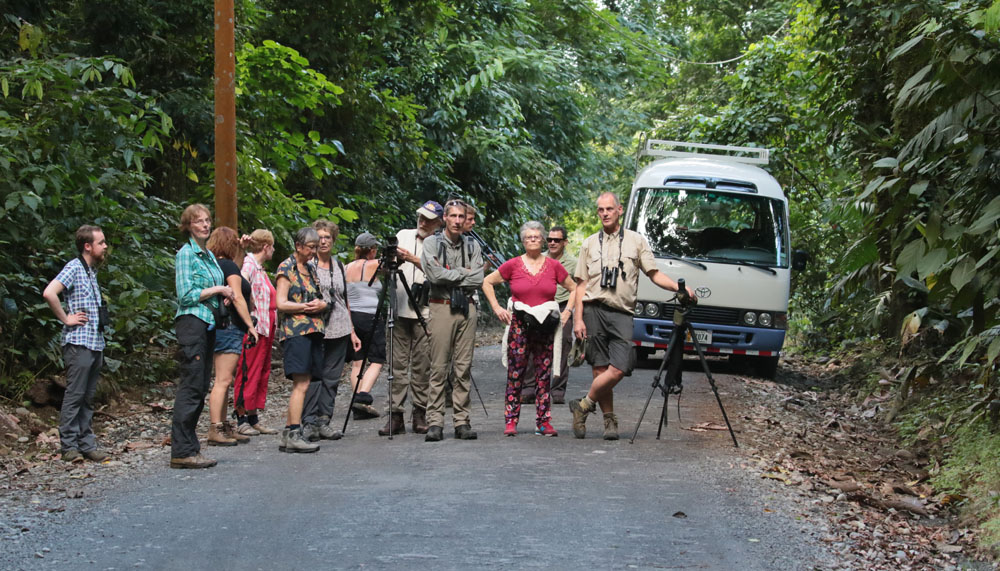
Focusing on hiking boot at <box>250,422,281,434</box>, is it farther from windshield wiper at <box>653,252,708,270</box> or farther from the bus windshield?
the bus windshield

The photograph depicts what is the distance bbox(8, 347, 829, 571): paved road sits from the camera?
18.5ft

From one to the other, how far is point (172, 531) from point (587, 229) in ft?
149

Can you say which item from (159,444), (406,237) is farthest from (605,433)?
(159,444)

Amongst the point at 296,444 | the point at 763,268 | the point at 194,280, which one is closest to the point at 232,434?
the point at 296,444

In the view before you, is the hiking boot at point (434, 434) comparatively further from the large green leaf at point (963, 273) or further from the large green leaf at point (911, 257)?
the large green leaf at point (963, 273)

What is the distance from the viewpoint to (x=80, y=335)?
8297 millimetres

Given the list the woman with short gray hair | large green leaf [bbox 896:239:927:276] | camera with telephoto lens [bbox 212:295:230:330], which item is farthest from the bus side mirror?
camera with telephoto lens [bbox 212:295:230:330]

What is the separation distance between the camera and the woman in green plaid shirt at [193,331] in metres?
8.07

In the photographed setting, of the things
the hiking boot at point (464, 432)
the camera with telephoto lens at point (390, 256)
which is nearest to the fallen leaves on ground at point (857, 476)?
the hiking boot at point (464, 432)

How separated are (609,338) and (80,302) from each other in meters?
4.27

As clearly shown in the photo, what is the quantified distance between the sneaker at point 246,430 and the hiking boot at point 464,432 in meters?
1.87

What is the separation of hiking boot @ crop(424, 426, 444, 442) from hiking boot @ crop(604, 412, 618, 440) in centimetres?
141

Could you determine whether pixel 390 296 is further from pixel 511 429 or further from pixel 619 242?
pixel 619 242

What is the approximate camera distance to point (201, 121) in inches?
554
